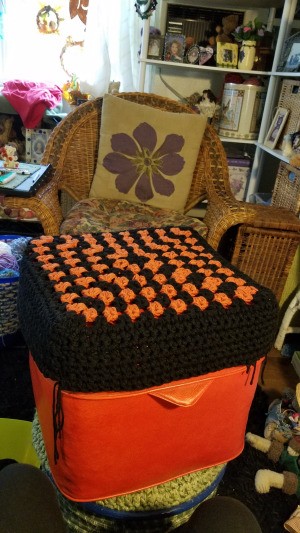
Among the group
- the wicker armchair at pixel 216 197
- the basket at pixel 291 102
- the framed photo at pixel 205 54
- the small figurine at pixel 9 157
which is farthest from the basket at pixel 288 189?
the small figurine at pixel 9 157

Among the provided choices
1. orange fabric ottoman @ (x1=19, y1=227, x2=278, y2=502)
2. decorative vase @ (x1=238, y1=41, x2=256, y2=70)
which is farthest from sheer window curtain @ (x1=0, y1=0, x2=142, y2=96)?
orange fabric ottoman @ (x1=19, y1=227, x2=278, y2=502)

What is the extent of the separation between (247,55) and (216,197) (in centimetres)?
93

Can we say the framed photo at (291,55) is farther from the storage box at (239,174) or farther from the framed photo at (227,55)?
the storage box at (239,174)

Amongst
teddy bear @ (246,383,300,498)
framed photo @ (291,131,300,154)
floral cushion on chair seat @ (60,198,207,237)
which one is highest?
framed photo @ (291,131,300,154)

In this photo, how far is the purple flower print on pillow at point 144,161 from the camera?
66.1 inches

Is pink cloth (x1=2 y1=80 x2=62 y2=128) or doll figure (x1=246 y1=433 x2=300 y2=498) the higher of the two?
pink cloth (x1=2 y1=80 x2=62 y2=128)

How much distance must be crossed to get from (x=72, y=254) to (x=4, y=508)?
565 mm

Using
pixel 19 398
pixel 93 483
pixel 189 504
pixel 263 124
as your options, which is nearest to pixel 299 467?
pixel 189 504

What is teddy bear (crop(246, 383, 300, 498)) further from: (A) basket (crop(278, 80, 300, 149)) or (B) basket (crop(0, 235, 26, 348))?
(A) basket (crop(278, 80, 300, 149))

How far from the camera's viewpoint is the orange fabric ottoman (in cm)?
70

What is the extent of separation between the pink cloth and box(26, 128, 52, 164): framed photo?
0.04 metres

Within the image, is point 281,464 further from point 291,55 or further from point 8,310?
point 291,55

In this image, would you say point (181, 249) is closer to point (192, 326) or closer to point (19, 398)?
point (192, 326)

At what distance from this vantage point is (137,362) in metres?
0.71
